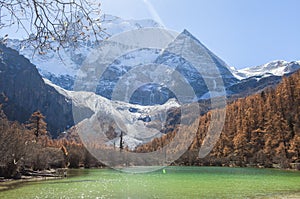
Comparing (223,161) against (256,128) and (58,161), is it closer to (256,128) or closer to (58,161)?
(256,128)

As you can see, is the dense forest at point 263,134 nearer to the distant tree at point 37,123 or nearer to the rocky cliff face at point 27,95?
the distant tree at point 37,123

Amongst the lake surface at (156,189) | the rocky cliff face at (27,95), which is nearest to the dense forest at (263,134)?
the lake surface at (156,189)

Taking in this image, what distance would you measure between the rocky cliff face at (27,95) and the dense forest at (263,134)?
8814cm

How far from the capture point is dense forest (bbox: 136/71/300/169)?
66.4m

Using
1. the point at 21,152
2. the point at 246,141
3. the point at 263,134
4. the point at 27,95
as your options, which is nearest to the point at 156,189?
the point at 21,152

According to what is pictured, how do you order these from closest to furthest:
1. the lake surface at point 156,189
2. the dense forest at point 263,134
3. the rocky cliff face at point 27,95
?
the lake surface at point 156,189 < the dense forest at point 263,134 < the rocky cliff face at point 27,95

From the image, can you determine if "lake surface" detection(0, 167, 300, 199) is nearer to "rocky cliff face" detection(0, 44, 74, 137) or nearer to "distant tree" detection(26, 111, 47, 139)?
"distant tree" detection(26, 111, 47, 139)

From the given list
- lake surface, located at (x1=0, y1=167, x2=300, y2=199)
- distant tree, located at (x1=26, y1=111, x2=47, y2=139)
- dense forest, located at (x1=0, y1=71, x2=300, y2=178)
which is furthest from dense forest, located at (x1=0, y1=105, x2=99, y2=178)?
lake surface, located at (x1=0, y1=167, x2=300, y2=199)

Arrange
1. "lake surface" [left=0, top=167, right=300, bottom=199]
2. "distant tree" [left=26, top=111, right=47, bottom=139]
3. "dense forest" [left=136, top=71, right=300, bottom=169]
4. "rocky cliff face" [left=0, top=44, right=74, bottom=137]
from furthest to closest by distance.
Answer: "rocky cliff face" [left=0, top=44, right=74, bottom=137]
"dense forest" [left=136, top=71, right=300, bottom=169]
"distant tree" [left=26, top=111, right=47, bottom=139]
"lake surface" [left=0, top=167, right=300, bottom=199]

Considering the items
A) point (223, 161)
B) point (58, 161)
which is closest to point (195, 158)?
point (223, 161)

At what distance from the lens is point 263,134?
78938 millimetres

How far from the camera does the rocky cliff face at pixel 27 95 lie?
150m

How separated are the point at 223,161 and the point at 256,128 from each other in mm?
11911

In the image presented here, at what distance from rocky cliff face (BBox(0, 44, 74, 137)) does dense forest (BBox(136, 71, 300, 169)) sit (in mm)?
88138
